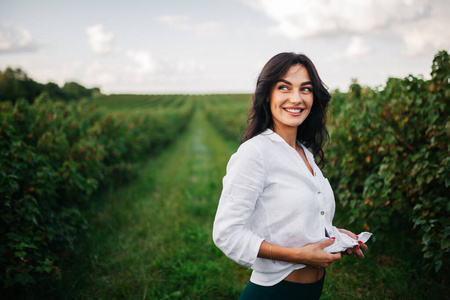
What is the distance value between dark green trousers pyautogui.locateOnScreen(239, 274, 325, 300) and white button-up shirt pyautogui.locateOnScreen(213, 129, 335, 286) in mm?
33

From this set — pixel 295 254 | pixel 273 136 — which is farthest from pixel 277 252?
pixel 273 136

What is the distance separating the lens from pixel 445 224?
7.18 ft

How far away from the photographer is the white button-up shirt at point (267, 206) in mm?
1260

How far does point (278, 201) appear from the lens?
1341 millimetres

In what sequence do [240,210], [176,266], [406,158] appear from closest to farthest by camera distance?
[240,210] → [406,158] → [176,266]

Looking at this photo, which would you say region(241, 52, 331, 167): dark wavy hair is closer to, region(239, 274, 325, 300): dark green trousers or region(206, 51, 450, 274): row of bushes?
region(239, 274, 325, 300): dark green trousers

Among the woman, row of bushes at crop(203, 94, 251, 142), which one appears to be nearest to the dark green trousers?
the woman

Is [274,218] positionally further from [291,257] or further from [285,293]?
[285,293]

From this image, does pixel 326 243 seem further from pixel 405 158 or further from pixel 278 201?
pixel 405 158

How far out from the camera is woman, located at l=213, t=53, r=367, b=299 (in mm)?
1269

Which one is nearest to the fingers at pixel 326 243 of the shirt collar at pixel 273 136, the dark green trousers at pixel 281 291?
the dark green trousers at pixel 281 291

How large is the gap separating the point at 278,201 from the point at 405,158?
2.26 m

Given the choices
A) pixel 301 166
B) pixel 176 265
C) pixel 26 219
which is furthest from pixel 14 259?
pixel 301 166

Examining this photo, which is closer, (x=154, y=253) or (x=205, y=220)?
(x=154, y=253)
